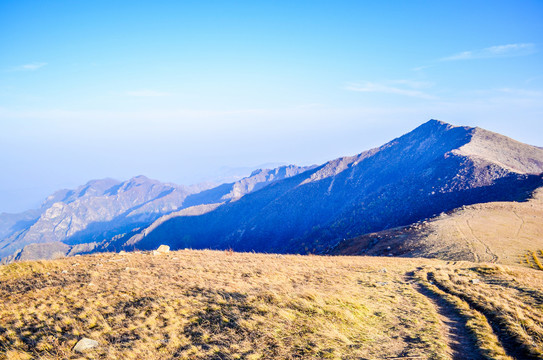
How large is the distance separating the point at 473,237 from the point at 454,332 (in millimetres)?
30446

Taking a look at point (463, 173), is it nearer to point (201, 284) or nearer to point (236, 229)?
point (201, 284)

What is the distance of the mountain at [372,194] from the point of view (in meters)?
76.2

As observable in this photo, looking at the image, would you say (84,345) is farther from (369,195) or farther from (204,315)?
(369,195)

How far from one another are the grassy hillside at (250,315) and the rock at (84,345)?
27 centimetres

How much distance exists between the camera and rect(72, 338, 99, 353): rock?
24.7 feet

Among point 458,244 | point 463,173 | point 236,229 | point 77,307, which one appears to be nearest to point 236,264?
point 77,307

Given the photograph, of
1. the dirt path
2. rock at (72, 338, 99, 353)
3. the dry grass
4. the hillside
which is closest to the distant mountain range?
the hillside

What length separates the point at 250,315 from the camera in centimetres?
911

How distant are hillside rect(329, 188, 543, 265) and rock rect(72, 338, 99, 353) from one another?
3313 centimetres

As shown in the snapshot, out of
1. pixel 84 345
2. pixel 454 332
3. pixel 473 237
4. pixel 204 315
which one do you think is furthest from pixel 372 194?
pixel 84 345

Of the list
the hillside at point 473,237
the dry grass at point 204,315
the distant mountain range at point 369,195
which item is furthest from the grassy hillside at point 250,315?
the distant mountain range at point 369,195

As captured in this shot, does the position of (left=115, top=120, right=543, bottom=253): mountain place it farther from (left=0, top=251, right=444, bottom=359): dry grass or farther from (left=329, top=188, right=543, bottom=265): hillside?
(left=0, top=251, right=444, bottom=359): dry grass

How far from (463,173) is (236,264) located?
306 ft

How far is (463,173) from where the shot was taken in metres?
83.8
